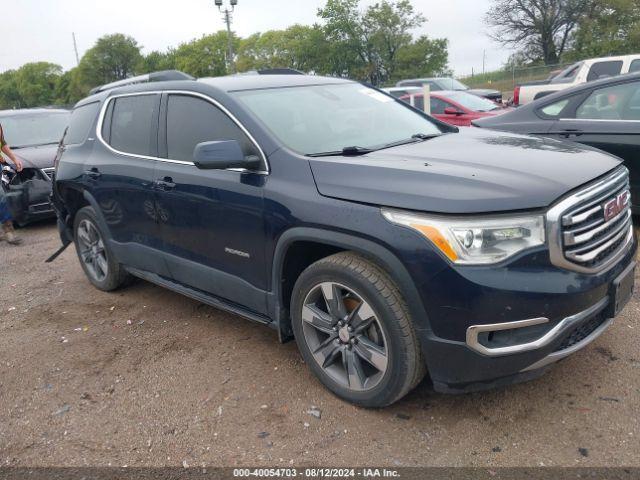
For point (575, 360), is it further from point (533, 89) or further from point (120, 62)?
point (120, 62)

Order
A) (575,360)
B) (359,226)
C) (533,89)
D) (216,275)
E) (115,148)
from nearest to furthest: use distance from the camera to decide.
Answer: (359,226) < (575,360) < (216,275) < (115,148) < (533,89)

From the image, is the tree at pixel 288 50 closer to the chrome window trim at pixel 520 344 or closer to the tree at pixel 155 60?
the tree at pixel 155 60

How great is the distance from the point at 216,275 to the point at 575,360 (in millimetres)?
2242

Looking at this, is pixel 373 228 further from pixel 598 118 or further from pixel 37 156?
pixel 37 156

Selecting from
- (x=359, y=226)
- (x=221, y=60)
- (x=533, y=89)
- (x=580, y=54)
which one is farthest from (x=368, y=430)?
(x=221, y=60)

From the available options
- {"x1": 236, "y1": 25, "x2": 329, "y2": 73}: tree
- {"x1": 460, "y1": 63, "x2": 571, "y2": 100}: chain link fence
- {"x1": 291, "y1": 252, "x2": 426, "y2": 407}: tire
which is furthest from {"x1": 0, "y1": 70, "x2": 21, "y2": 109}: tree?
{"x1": 291, "y1": 252, "x2": 426, "y2": 407}: tire

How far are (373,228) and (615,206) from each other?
1.27 metres

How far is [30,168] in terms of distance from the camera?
8094 mm

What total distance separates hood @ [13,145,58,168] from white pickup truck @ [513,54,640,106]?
8847mm

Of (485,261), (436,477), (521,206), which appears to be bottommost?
(436,477)

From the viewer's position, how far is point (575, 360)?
10.7ft

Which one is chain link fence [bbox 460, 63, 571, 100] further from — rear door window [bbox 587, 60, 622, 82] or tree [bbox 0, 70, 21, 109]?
tree [bbox 0, 70, 21, 109]

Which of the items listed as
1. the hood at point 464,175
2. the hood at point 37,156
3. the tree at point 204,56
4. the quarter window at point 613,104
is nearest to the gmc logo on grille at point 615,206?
the hood at point 464,175

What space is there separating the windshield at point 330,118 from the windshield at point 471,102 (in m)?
7.91
